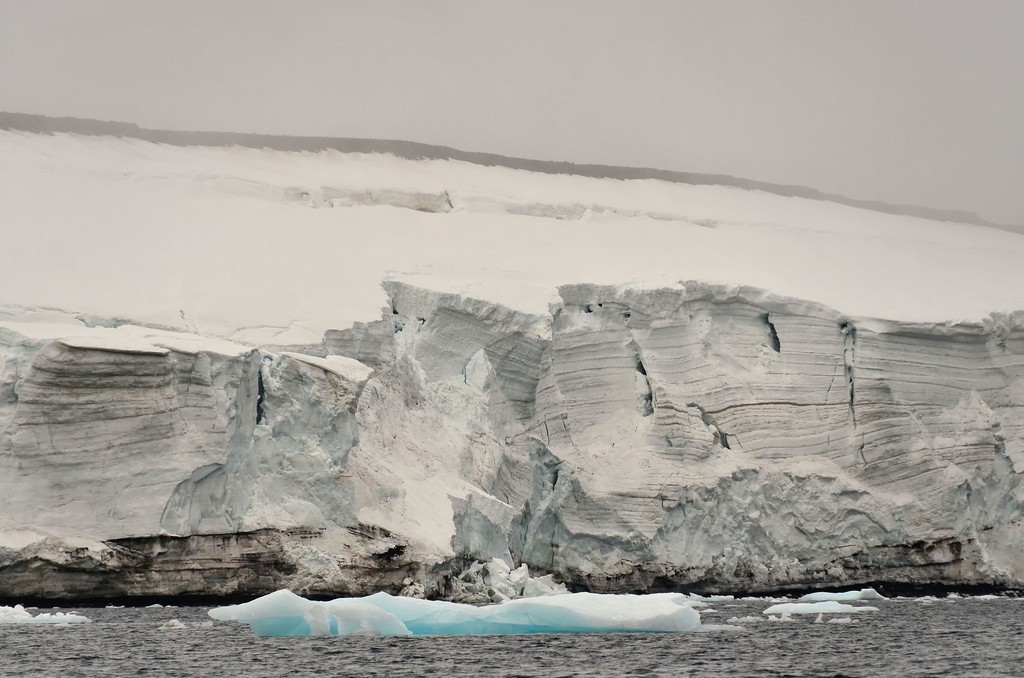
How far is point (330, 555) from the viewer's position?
15109 millimetres

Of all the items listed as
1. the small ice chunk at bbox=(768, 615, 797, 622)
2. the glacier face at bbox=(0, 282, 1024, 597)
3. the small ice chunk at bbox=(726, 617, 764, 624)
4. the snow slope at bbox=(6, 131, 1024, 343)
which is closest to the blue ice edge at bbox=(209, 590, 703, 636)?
the small ice chunk at bbox=(726, 617, 764, 624)

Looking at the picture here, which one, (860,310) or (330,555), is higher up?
(860,310)

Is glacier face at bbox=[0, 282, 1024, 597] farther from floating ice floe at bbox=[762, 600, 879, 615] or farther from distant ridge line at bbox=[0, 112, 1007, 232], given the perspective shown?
distant ridge line at bbox=[0, 112, 1007, 232]

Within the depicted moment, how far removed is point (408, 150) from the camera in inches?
1080

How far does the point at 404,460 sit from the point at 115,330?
13.0 ft

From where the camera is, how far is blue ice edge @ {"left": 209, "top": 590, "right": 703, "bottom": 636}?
11.9 meters

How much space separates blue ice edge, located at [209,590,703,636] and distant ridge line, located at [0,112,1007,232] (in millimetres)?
14596

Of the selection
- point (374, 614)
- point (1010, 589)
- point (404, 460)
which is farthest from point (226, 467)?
point (1010, 589)

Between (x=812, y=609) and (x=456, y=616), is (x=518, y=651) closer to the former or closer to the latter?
(x=456, y=616)

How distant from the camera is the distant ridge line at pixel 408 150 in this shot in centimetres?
2461

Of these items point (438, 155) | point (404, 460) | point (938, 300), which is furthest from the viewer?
→ point (438, 155)

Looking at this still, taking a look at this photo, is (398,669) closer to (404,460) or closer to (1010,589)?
(404,460)

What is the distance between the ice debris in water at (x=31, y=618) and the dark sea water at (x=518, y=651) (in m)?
0.31

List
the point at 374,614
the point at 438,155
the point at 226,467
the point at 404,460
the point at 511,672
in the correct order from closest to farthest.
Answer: the point at 511,672
the point at 374,614
the point at 226,467
the point at 404,460
the point at 438,155
